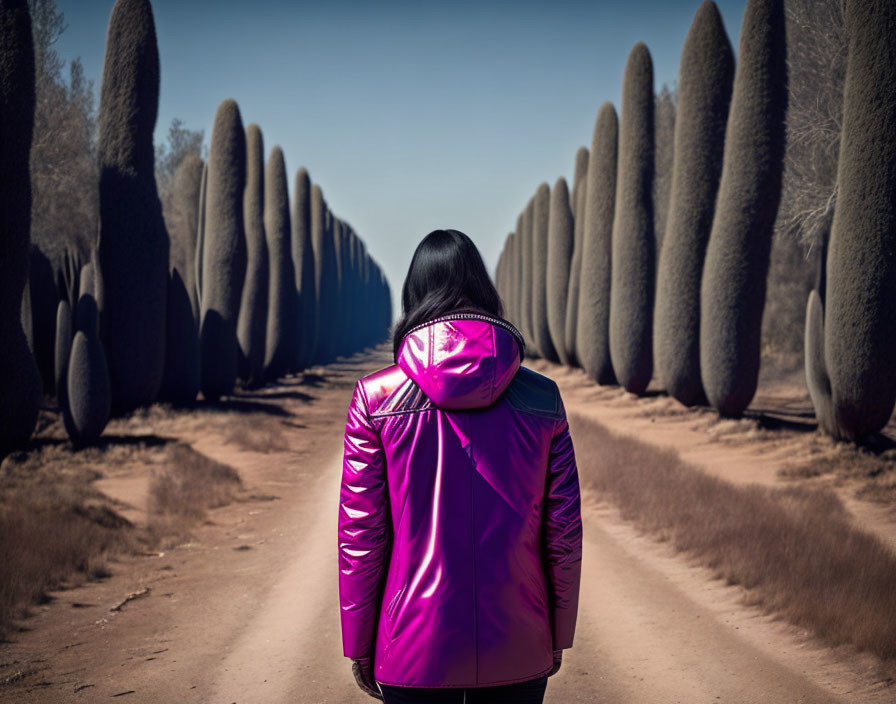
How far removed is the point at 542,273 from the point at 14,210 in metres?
25.9

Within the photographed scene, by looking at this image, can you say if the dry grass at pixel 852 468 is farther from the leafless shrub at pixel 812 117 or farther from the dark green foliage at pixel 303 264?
the dark green foliage at pixel 303 264

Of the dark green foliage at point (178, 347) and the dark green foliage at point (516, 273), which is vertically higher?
the dark green foliage at point (516, 273)

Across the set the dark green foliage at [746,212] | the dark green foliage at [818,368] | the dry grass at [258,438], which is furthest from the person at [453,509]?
the dark green foliage at [746,212]

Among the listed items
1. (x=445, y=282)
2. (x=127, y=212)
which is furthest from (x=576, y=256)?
(x=445, y=282)

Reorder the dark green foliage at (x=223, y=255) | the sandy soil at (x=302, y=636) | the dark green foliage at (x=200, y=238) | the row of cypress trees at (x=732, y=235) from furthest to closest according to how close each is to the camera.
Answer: the dark green foliage at (x=200, y=238) < the dark green foliage at (x=223, y=255) < the row of cypress trees at (x=732, y=235) < the sandy soil at (x=302, y=636)

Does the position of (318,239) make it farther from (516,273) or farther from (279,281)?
(516,273)

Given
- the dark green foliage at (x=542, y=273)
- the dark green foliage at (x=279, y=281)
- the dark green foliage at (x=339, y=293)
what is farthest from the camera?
the dark green foliage at (x=339, y=293)

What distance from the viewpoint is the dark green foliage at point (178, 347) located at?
1692 cm

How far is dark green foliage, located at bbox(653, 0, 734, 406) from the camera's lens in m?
15.1

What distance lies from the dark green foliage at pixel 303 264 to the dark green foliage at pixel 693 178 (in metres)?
17.0

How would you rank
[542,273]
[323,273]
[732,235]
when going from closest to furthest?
[732,235]
[542,273]
[323,273]

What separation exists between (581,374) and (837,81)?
13295 millimetres

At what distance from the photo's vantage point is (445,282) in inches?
84.9

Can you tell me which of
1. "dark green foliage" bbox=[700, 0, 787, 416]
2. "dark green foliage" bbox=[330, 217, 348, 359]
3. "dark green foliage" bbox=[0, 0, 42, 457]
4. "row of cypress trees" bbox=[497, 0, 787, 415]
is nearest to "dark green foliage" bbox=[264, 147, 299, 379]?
"row of cypress trees" bbox=[497, 0, 787, 415]
